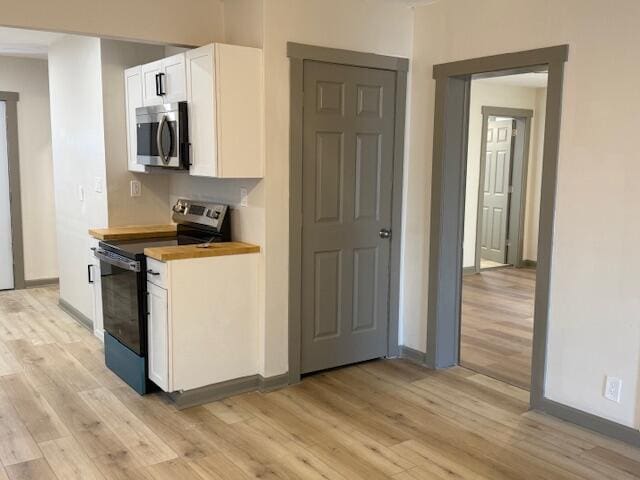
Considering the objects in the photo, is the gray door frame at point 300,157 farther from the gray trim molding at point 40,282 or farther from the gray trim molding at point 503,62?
the gray trim molding at point 40,282

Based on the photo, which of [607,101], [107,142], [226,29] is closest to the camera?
[607,101]

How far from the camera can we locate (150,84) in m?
3.98

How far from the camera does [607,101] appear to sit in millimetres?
3084

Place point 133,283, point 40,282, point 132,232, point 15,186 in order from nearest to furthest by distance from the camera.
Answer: point 133,283 < point 132,232 < point 15,186 < point 40,282

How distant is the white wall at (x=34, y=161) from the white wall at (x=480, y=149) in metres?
4.83

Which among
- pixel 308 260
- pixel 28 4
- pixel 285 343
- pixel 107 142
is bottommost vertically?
pixel 285 343

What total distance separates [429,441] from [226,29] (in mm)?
2765

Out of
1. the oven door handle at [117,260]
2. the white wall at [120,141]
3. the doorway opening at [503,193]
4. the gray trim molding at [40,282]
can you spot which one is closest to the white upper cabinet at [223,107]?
the oven door handle at [117,260]

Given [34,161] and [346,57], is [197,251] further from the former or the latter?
[34,161]

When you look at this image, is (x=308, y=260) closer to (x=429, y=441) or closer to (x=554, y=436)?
(x=429, y=441)

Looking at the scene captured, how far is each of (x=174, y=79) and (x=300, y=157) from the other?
3.03 ft

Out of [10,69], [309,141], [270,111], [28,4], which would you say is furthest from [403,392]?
[10,69]

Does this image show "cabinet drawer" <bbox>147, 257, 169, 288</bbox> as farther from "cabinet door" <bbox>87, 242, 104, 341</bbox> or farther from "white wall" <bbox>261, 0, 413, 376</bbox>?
"cabinet door" <bbox>87, 242, 104, 341</bbox>

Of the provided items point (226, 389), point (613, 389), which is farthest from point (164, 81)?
point (613, 389)
